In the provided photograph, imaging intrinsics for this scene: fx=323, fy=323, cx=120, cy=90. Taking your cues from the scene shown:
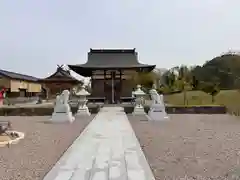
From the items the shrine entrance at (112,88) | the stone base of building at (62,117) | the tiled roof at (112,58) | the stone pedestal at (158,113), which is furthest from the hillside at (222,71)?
the stone base of building at (62,117)

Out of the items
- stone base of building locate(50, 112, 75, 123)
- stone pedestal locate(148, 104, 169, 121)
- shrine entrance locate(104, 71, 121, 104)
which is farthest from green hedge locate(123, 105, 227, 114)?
shrine entrance locate(104, 71, 121, 104)

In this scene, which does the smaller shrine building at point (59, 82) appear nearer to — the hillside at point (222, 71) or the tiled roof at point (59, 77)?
the tiled roof at point (59, 77)

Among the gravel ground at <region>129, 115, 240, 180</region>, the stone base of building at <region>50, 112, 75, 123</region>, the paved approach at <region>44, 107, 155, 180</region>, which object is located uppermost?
the stone base of building at <region>50, 112, 75, 123</region>

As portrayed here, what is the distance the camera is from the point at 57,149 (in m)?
6.82

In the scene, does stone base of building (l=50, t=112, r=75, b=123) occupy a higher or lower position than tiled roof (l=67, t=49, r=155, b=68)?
lower

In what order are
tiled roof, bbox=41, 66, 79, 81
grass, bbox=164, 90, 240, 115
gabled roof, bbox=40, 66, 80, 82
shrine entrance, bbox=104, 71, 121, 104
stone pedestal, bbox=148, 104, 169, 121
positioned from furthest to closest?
tiled roof, bbox=41, 66, 79, 81
gabled roof, bbox=40, 66, 80, 82
shrine entrance, bbox=104, 71, 121, 104
grass, bbox=164, 90, 240, 115
stone pedestal, bbox=148, 104, 169, 121

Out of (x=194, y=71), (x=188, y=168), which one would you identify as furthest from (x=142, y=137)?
(x=194, y=71)

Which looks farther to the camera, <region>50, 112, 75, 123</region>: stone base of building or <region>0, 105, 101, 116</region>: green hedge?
<region>0, 105, 101, 116</region>: green hedge

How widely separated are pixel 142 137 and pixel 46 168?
12.6 ft

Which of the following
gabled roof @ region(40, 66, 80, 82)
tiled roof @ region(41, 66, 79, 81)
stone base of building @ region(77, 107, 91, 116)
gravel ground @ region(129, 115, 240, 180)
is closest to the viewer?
gravel ground @ region(129, 115, 240, 180)

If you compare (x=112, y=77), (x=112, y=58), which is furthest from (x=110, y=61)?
(x=112, y=77)

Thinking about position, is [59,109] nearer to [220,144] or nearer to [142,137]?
[142,137]

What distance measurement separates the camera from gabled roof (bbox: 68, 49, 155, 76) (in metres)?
24.8

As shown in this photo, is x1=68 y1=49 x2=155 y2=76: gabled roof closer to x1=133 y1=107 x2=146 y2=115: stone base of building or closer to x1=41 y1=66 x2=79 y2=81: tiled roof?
x1=133 y1=107 x2=146 y2=115: stone base of building
